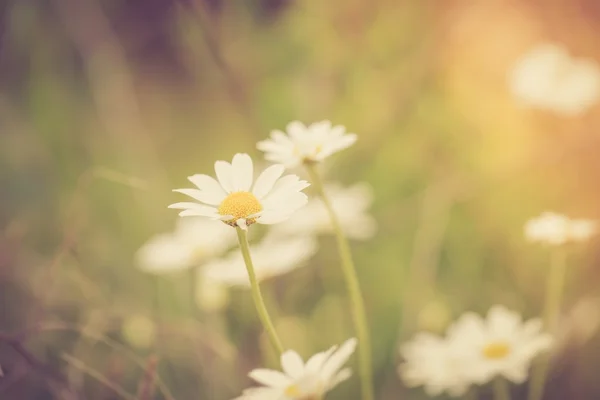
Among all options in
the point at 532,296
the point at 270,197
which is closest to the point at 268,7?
the point at 532,296

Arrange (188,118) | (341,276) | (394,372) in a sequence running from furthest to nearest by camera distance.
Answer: (188,118)
(341,276)
(394,372)

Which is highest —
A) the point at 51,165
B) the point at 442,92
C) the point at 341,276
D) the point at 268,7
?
the point at 268,7

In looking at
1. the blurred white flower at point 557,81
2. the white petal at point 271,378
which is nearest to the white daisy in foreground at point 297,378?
the white petal at point 271,378

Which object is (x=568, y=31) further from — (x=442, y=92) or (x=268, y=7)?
(x=268, y=7)

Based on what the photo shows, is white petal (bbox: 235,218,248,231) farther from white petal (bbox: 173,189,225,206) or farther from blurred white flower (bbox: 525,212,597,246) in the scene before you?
blurred white flower (bbox: 525,212,597,246)

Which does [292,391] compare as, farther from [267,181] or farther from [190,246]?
[190,246]

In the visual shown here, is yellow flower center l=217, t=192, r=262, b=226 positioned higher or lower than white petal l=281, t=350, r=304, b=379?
higher

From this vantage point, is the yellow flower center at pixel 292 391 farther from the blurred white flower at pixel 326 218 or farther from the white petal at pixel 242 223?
the blurred white flower at pixel 326 218

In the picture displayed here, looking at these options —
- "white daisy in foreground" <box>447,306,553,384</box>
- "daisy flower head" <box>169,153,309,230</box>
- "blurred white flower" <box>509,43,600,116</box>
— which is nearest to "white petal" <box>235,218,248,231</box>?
"daisy flower head" <box>169,153,309,230</box>
